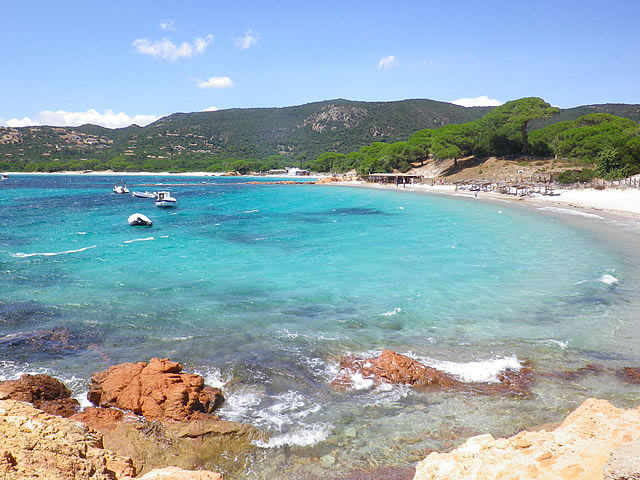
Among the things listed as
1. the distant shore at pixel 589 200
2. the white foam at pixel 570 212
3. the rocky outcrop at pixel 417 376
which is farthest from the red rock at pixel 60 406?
the distant shore at pixel 589 200

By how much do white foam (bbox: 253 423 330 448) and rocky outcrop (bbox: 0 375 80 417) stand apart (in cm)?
374

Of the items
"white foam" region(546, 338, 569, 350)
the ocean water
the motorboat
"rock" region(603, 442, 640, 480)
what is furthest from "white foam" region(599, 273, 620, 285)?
the motorboat

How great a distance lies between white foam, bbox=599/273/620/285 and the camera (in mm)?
17344

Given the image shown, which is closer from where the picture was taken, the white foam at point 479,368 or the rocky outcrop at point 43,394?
the rocky outcrop at point 43,394

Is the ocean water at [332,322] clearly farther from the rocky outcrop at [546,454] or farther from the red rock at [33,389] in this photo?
the rocky outcrop at [546,454]

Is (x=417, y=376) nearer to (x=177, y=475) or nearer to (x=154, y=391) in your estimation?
(x=154, y=391)

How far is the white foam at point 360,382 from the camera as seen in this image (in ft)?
30.7

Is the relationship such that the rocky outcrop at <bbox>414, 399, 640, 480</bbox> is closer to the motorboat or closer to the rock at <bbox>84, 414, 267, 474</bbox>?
the rock at <bbox>84, 414, 267, 474</bbox>

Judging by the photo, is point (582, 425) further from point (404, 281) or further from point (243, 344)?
point (404, 281)

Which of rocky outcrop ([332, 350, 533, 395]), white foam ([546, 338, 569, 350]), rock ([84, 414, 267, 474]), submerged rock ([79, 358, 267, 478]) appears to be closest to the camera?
rock ([84, 414, 267, 474])

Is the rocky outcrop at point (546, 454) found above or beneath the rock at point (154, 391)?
above

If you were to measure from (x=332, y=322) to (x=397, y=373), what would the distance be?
13.4 feet

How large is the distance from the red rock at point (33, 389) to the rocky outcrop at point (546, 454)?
7.17 m

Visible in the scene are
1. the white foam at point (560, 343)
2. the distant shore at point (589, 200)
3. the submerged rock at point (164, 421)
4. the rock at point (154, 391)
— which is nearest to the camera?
the submerged rock at point (164, 421)
